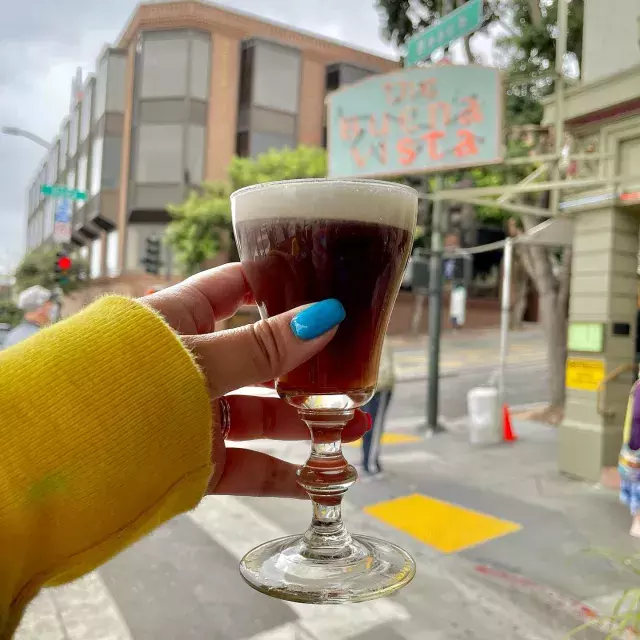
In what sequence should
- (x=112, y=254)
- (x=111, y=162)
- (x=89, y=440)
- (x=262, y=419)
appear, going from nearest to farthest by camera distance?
(x=89, y=440) → (x=262, y=419) → (x=111, y=162) → (x=112, y=254)

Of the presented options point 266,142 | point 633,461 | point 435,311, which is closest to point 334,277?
point 633,461

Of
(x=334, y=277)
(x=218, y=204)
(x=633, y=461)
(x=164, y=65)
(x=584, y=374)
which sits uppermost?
(x=164, y=65)

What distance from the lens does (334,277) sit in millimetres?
1059

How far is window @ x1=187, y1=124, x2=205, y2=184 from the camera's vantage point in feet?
74.2

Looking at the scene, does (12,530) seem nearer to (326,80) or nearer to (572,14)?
(572,14)

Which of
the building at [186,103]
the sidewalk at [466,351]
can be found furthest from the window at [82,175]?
the sidewalk at [466,351]

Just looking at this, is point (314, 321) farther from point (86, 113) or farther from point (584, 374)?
point (86, 113)

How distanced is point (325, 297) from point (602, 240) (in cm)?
551

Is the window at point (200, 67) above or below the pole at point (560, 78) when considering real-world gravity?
above

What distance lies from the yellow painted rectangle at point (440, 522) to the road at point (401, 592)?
0.05ft

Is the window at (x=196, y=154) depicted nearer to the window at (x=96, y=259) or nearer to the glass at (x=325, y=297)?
the window at (x=96, y=259)

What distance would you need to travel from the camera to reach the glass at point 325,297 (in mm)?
1040

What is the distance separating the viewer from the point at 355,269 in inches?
41.9

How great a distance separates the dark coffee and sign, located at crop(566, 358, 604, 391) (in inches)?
212
